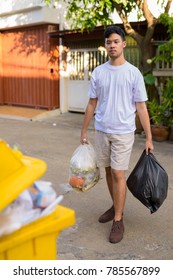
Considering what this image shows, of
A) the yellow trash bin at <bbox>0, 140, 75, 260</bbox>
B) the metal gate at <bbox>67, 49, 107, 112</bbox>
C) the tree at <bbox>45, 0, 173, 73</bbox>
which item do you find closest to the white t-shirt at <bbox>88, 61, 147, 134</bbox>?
the yellow trash bin at <bbox>0, 140, 75, 260</bbox>

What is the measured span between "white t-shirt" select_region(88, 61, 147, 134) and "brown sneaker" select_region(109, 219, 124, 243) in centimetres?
88

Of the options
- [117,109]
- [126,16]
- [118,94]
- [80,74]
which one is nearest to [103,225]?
[117,109]

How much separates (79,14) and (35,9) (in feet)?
10.6

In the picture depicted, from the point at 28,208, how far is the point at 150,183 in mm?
1789

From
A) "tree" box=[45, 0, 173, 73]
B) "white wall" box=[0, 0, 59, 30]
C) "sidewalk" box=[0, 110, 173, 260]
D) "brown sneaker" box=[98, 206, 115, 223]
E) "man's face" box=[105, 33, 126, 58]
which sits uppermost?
"white wall" box=[0, 0, 59, 30]

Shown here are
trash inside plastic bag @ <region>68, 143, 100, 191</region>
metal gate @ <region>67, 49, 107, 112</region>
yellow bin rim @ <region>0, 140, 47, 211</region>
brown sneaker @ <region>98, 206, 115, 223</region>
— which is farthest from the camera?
metal gate @ <region>67, 49, 107, 112</region>

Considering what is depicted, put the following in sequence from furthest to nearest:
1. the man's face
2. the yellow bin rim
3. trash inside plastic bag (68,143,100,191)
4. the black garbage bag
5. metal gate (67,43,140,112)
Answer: metal gate (67,43,140,112) → trash inside plastic bag (68,143,100,191) → the black garbage bag → the man's face → the yellow bin rim

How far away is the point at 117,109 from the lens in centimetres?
342

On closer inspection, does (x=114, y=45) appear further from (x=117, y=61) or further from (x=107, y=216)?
(x=107, y=216)

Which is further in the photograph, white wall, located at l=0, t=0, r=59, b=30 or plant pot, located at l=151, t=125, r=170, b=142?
white wall, located at l=0, t=0, r=59, b=30

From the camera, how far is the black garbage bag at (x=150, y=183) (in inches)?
136

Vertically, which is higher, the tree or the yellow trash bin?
the tree

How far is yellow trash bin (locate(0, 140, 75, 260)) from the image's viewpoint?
180 cm

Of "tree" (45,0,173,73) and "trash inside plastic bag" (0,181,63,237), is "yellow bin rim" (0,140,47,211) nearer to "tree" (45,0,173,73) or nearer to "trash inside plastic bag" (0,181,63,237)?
"trash inside plastic bag" (0,181,63,237)
